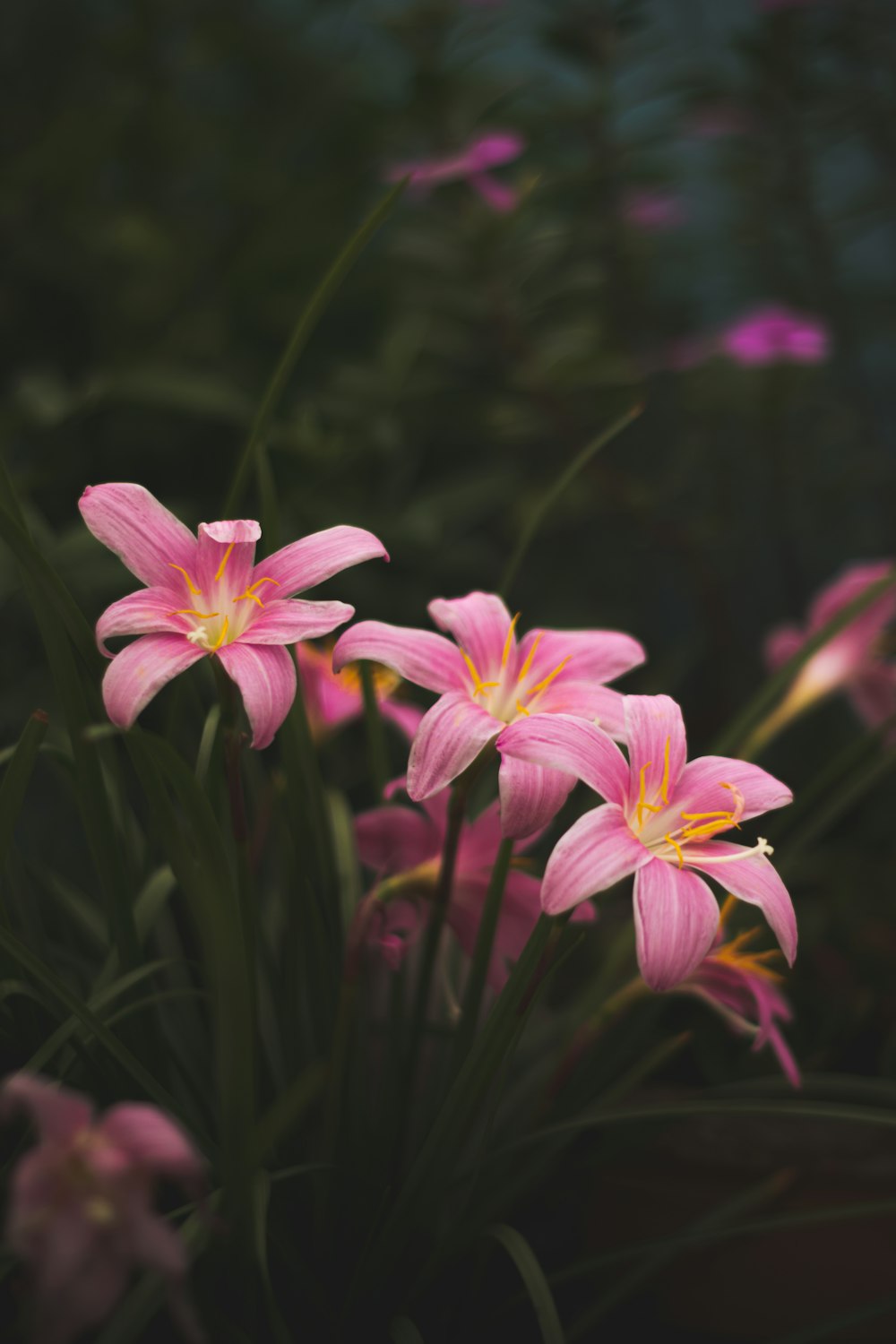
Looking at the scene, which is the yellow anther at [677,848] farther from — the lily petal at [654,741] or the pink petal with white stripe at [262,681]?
the pink petal with white stripe at [262,681]

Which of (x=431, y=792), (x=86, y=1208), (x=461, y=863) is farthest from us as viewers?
(x=461, y=863)

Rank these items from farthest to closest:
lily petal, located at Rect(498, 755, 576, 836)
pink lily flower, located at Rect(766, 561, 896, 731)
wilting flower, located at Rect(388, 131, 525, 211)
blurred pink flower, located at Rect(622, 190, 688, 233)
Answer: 1. blurred pink flower, located at Rect(622, 190, 688, 233)
2. wilting flower, located at Rect(388, 131, 525, 211)
3. pink lily flower, located at Rect(766, 561, 896, 731)
4. lily petal, located at Rect(498, 755, 576, 836)

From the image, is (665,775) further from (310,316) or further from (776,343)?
(776,343)

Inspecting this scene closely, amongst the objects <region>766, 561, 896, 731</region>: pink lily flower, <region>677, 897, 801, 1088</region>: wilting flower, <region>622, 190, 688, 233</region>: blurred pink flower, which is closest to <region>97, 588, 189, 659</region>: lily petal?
<region>677, 897, 801, 1088</region>: wilting flower

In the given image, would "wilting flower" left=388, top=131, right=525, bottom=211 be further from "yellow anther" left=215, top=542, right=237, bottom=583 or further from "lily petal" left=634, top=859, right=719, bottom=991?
"lily petal" left=634, top=859, right=719, bottom=991

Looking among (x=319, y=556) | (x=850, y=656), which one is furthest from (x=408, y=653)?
(x=850, y=656)

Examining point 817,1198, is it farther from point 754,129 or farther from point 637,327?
point 754,129

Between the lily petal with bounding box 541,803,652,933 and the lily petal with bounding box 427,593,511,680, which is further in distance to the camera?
the lily petal with bounding box 427,593,511,680
